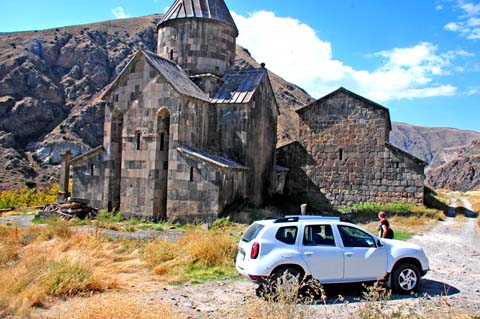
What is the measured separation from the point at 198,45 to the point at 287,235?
1379 centimetres

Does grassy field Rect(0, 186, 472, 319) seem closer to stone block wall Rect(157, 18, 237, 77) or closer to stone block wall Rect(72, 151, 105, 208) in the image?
stone block wall Rect(72, 151, 105, 208)

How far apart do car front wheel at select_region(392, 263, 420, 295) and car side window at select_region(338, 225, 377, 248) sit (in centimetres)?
61

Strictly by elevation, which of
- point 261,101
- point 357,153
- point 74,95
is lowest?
point 357,153

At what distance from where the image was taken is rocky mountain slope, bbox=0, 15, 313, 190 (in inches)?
2068

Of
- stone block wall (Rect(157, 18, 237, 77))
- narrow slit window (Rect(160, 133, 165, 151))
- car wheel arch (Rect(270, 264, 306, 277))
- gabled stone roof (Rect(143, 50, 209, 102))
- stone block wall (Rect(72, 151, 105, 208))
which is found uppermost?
stone block wall (Rect(157, 18, 237, 77))

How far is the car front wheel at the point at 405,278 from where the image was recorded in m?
6.94

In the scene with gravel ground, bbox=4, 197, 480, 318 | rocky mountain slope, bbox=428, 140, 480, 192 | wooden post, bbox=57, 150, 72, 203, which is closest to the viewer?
gravel ground, bbox=4, 197, 480, 318

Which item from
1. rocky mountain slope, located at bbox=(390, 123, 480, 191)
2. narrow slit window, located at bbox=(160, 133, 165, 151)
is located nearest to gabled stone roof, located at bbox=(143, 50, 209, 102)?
narrow slit window, located at bbox=(160, 133, 165, 151)

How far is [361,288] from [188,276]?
11.1 ft

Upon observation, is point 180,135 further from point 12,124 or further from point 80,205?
point 12,124

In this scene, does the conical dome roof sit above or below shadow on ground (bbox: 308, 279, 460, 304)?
above

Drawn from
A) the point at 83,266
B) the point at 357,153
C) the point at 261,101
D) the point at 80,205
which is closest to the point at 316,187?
the point at 357,153

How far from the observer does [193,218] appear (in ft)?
49.1

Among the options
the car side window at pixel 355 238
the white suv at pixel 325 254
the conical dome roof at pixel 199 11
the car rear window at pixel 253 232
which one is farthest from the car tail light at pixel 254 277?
the conical dome roof at pixel 199 11
